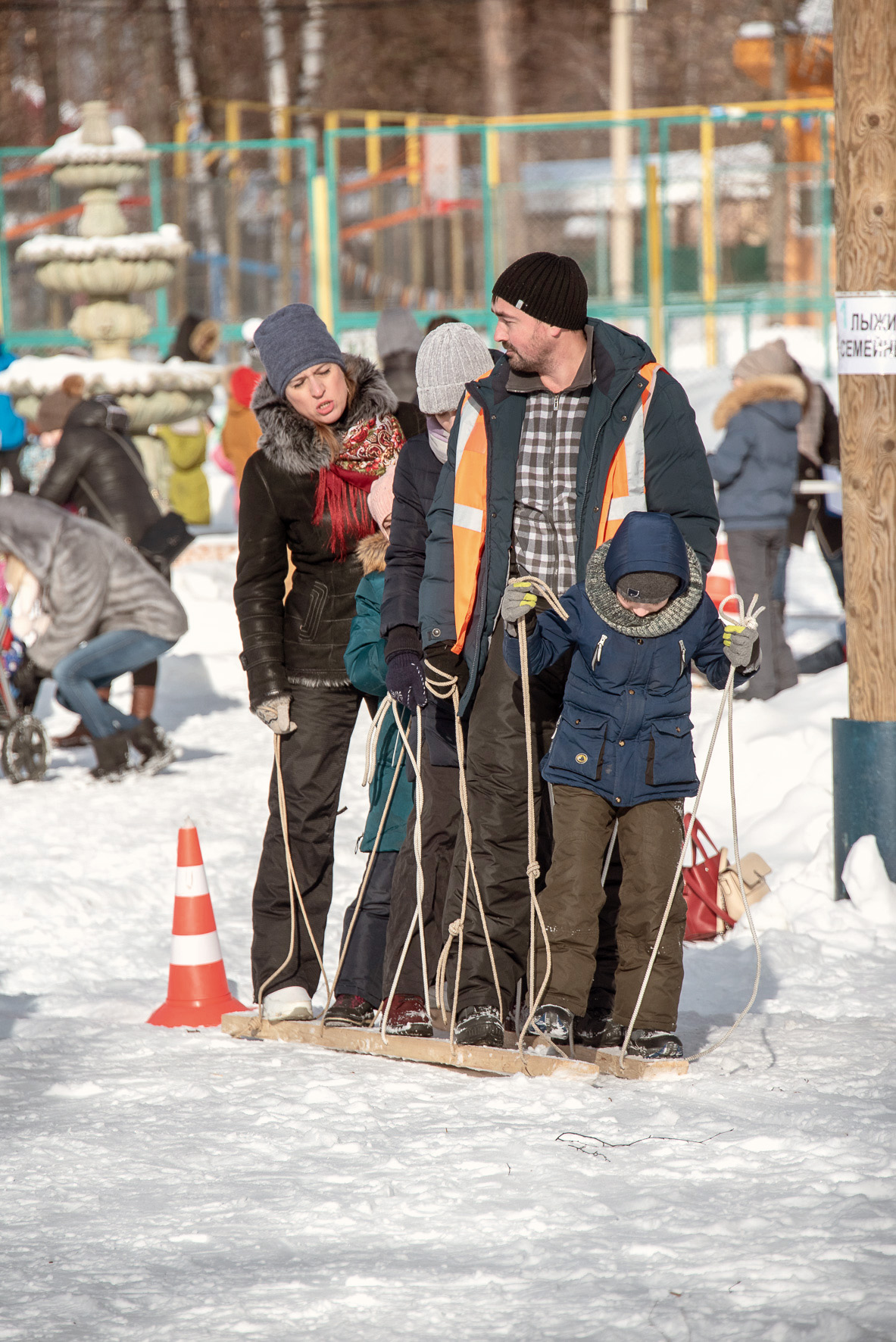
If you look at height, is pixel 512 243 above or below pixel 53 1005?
above

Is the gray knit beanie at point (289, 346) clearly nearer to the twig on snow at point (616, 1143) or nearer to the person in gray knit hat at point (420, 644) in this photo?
the person in gray knit hat at point (420, 644)

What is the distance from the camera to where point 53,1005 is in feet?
17.2

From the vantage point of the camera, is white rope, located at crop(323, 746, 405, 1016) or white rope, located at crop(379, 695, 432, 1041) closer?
white rope, located at crop(379, 695, 432, 1041)

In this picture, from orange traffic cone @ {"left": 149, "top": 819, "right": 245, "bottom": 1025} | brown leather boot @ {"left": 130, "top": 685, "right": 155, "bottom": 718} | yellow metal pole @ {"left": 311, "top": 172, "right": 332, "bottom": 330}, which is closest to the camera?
orange traffic cone @ {"left": 149, "top": 819, "right": 245, "bottom": 1025}

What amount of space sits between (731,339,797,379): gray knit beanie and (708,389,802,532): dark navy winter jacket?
15 cm

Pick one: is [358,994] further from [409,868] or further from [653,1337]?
[653,1337]

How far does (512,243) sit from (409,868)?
60.0 feet

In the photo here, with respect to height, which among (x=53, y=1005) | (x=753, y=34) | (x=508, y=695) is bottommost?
(x=53, y=1005)

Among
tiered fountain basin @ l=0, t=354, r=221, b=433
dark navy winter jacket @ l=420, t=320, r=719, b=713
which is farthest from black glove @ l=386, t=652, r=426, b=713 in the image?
tiered fountain basin @ l=0, t=354, r=221, b=433

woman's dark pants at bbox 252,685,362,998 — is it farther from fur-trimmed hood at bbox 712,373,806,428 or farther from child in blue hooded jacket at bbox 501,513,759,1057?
fur-trimmed hood at bbox 712,373,806,428

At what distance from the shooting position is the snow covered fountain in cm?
1483

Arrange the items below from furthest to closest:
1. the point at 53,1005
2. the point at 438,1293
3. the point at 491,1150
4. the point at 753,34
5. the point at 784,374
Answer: the point at 753,34 < the point at 784,374 < the point at 53,1005 < the point at 491,1150 < the point at 438,1293

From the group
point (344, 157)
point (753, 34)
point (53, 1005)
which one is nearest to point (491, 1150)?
point (53, 1005)

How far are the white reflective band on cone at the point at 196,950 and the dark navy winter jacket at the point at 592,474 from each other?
1381 millimetres
